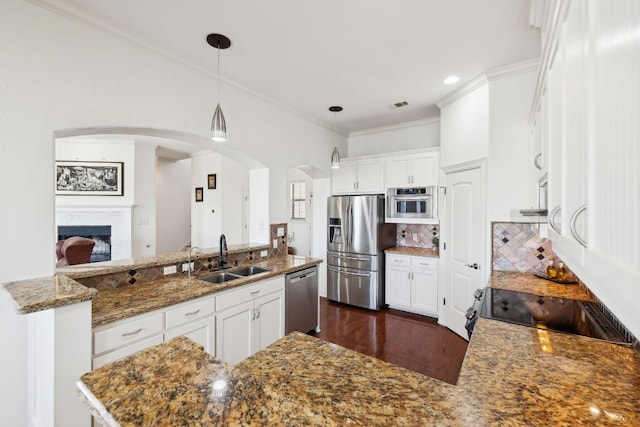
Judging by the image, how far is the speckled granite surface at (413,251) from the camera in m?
4.07

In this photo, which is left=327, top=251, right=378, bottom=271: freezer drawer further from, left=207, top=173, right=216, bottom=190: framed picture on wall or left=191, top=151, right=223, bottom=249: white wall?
left=207, top=173, right=216, bottom=190: framed picture on wall

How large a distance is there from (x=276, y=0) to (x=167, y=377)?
224 centimetres

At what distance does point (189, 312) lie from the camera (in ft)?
6.98

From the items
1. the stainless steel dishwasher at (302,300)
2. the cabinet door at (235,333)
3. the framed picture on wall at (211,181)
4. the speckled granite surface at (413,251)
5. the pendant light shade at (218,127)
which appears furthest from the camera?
the framed picture on wall at (211,181)

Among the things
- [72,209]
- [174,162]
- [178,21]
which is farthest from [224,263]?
[174,162]

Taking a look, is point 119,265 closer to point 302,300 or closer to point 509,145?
point 302,300

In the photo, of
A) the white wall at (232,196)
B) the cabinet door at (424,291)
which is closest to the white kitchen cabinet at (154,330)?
the cabinet door at (424,291)

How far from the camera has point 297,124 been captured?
412cm

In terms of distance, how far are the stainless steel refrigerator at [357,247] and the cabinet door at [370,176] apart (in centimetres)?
23

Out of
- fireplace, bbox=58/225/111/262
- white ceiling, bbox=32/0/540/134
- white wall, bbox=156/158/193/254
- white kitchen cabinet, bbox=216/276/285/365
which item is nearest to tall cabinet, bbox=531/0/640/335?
white ceiling, bbox=32/0/540/134

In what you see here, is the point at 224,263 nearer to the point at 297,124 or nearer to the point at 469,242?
the point at 297,124

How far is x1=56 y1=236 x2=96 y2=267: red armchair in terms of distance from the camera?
4.34 meters

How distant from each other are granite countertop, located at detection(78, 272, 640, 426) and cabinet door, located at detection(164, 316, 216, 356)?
1.22m

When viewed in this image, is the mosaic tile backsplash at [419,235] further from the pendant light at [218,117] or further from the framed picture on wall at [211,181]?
the framed picture on wall at [211,181]
